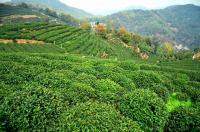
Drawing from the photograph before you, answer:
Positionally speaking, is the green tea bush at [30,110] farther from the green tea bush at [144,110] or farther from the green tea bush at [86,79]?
the green tea bush at [86,79]

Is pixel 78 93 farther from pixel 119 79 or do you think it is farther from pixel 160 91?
pixel 160 91

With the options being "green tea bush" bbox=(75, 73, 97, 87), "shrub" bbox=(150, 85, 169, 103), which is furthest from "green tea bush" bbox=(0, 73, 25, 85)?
"shrub" bbox=(150, 85, 169, 103)

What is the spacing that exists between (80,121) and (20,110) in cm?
390

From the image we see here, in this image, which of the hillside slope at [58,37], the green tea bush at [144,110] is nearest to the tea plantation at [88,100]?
the green tea bush at [144,110]

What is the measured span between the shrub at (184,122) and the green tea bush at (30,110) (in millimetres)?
9893

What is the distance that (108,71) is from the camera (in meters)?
27.1

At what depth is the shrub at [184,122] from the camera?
22.3 meters

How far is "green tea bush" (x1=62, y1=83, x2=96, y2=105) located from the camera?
19.2 metres

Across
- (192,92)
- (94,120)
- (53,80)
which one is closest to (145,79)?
(192,92)

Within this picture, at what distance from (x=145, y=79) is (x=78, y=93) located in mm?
9656

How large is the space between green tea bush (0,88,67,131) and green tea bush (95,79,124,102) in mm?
4142

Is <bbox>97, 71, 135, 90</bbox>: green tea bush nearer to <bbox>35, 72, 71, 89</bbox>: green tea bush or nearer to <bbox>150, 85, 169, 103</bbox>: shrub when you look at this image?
<bbox>150, 85, 169, 103</bbox>: shrub

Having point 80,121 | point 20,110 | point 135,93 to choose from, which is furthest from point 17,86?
point 135,93

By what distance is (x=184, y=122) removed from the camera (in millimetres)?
22453
